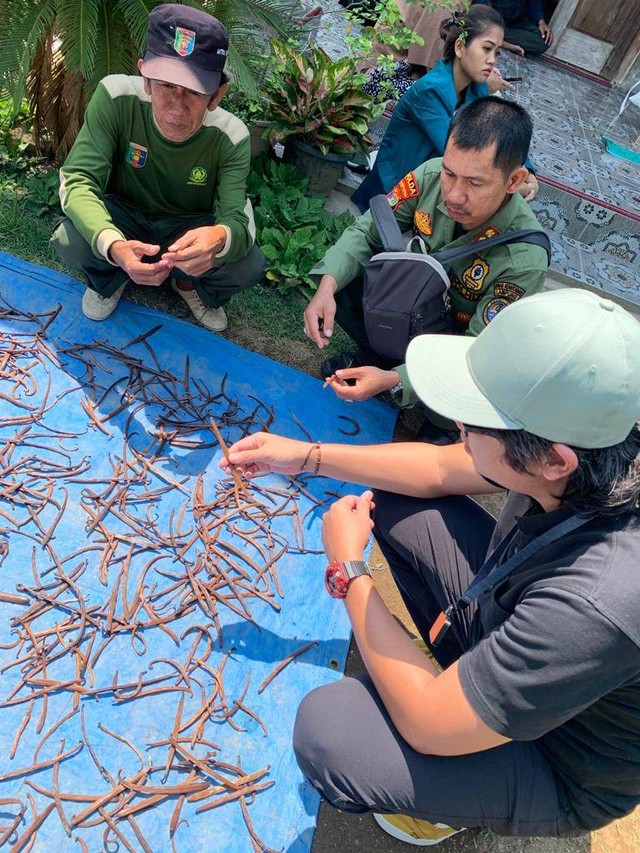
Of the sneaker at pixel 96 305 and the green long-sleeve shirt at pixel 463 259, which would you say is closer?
the green long-sleeve shirt at pixel 463 259

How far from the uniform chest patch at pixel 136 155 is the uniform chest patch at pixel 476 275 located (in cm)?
163

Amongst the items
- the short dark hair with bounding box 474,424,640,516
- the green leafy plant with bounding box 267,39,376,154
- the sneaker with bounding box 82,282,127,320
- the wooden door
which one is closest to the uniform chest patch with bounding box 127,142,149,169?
the sneaker with bounding box 82,282,127,320

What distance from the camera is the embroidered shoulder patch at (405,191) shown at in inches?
121

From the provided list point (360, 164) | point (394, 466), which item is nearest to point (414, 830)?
point (394, 466)

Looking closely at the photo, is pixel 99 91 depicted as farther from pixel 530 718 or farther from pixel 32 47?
pixel 530 718

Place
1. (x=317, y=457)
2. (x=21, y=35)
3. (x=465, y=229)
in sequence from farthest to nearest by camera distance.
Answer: (x=21, y=35) < (x=465, y=229) < (x=317, y=457)

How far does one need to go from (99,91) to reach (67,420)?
1.50m

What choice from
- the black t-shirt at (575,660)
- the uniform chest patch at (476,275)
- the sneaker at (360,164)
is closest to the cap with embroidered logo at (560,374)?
the black t-shirt at (575,660)

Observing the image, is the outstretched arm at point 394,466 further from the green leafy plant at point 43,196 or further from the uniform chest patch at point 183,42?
the green leafy plant at point 43,196

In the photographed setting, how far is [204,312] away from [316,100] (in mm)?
2085

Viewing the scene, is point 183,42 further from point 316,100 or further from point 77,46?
point 316,100

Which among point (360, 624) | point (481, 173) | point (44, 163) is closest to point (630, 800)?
point (360, 624)

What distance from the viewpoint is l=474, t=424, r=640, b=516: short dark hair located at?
1.34 metres

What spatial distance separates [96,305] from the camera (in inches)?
121
